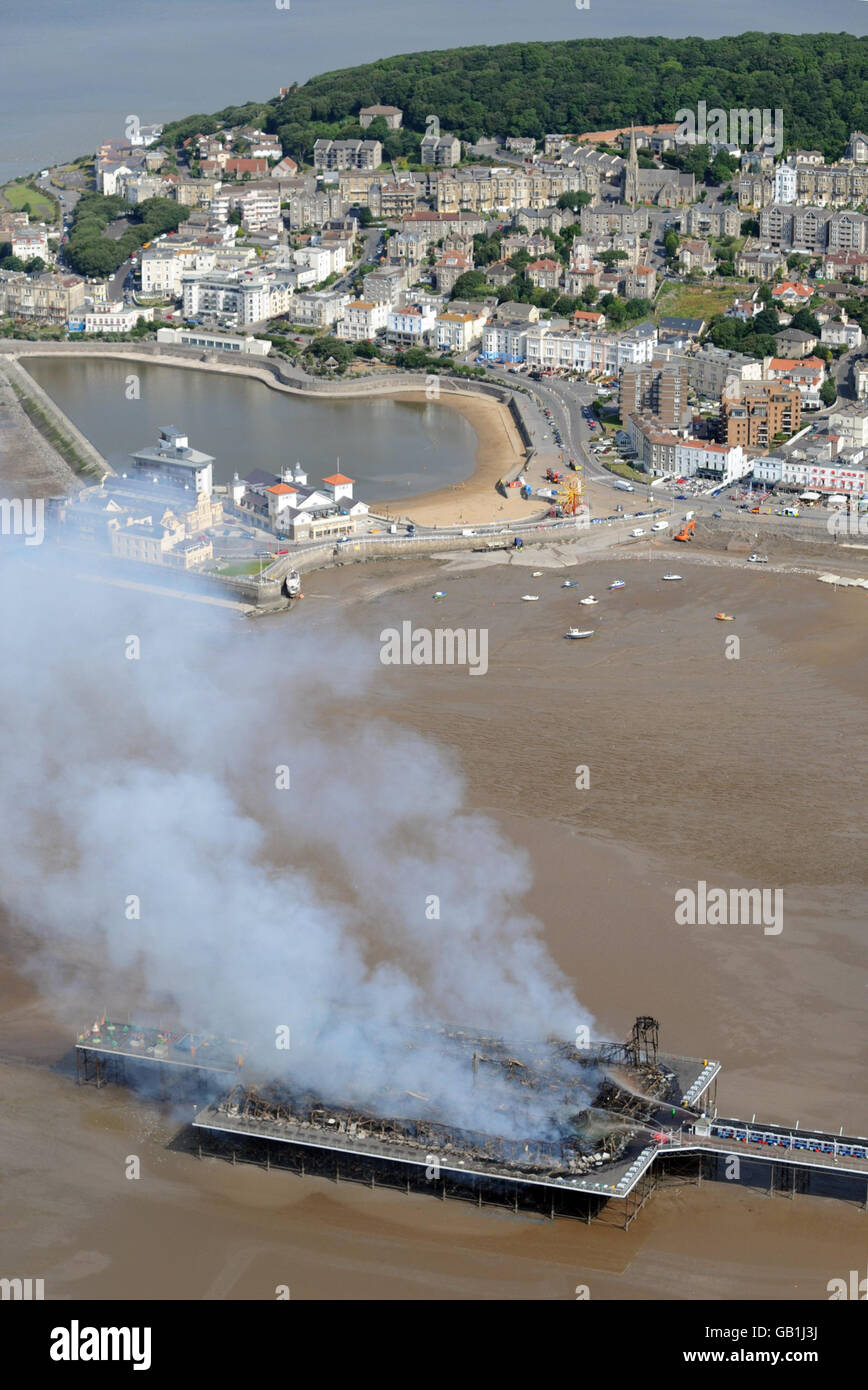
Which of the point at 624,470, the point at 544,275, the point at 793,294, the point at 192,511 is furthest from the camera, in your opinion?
the point at 544,275

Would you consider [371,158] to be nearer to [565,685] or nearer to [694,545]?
[694,545]

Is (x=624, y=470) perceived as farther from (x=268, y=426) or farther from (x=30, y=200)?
(x=30, y=200)

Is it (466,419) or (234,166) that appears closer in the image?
(466,419)

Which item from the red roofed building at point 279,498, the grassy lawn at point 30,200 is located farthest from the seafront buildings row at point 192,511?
the grassy lawn at point 30,200

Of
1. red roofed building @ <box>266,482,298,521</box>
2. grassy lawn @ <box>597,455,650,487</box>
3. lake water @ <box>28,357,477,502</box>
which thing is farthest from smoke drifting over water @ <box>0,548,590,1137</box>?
grassy lawn @ <box>597,455,650,487</box>

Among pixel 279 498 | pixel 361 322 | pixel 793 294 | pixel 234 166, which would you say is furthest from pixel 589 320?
pixel 234 166

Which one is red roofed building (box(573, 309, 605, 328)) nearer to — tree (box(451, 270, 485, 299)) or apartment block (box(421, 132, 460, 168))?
tree (box(451, 270, 485, 299))

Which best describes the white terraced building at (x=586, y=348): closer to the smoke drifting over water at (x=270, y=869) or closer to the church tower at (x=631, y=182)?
the church tower at (x=631, y=182)
